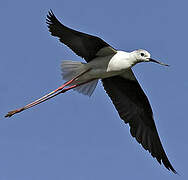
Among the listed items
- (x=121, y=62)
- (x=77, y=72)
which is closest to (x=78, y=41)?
(x=77, y=72)

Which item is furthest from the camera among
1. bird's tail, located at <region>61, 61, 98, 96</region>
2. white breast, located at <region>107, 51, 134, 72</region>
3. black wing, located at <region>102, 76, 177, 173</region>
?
black wing, located at <region>102, 76, 177, 173</region>

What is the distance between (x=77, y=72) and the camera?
36.6ft

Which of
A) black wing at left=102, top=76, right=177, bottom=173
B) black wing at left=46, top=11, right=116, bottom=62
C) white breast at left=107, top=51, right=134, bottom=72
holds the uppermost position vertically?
black wing at left=46, top=11, right=116, bottom=62

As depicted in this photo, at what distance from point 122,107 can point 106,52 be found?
1.78 metres

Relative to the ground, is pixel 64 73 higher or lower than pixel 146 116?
higher

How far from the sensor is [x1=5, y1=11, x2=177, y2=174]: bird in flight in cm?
1069

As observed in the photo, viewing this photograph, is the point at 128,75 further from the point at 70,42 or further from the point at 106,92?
the point at 70,42

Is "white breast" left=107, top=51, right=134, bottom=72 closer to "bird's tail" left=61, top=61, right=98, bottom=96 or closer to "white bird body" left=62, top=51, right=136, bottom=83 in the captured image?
"white bird body" left=62, top=51, right=136, bottom=83

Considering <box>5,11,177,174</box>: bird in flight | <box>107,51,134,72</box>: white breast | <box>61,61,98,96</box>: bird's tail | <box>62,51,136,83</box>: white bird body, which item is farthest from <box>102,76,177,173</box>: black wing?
<box>107,51,134,72</box>: white breast

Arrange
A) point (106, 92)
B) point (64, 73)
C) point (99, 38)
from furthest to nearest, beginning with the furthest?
point (106, 92), point (64, 73), point (99, 38)

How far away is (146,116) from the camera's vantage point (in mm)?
12211

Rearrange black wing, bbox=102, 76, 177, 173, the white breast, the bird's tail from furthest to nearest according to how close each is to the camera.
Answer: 1. black wing, bbox=102, 76, 177, 173
2. the bird's tail
3. the white breast

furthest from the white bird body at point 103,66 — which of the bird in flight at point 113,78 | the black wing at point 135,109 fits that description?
the black wing at point 135,109

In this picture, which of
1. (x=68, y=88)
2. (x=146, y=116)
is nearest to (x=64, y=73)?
Result: (x=68, y=88)
